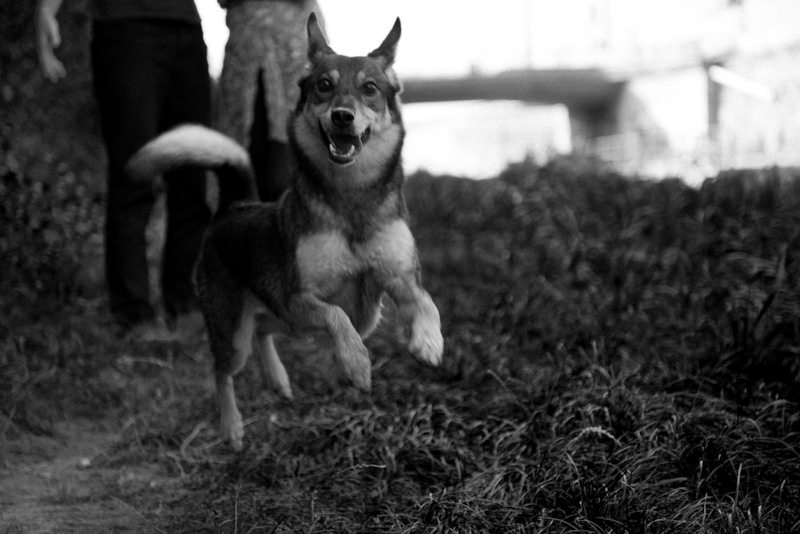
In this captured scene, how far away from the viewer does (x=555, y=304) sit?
5.39 meters

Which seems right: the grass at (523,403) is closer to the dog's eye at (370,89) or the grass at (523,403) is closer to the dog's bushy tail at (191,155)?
the dog's bushy tail at (191,155)

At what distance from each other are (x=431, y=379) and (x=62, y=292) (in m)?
2.27

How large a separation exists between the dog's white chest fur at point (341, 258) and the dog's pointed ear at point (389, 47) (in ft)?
1.90

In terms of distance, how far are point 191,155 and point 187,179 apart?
1367 mm

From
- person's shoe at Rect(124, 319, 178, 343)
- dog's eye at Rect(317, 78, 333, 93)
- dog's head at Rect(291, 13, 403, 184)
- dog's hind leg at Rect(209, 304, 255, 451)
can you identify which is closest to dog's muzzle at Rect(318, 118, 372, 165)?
dog's head at Rect(291, 13, 403, 184)

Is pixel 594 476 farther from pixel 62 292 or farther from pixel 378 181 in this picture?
pixel 62 292

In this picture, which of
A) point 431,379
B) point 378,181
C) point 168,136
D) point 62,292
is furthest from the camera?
point 62,292

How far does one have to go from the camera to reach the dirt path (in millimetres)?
3072

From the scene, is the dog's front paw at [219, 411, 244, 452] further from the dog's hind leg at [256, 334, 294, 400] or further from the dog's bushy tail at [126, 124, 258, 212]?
the dog's bushy tail at [126, 124, 258, 212]

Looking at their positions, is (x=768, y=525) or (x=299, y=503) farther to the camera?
(x=299, y=503)

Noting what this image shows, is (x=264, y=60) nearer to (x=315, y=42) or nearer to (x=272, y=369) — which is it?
(x=315, y=42)

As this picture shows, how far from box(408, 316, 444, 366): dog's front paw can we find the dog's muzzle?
1.87 feet

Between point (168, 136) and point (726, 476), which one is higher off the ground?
point (168, 136)

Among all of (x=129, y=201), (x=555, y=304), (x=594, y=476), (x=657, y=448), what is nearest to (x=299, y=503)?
(x=594, y=476)
